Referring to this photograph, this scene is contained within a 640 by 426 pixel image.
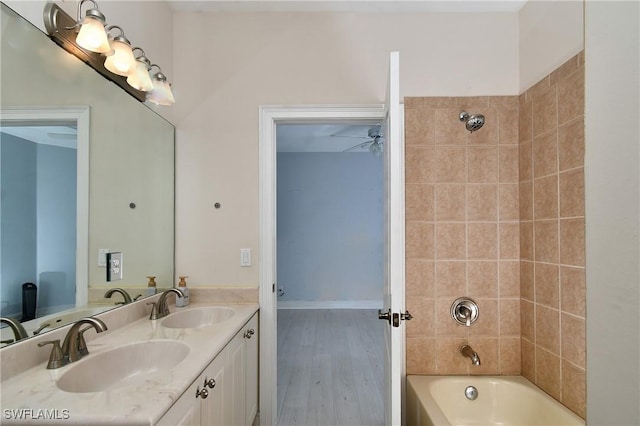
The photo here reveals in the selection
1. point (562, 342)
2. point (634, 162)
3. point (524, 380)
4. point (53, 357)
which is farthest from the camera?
point (524, 380)

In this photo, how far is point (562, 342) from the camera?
1.59 meters

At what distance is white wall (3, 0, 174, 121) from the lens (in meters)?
1.14

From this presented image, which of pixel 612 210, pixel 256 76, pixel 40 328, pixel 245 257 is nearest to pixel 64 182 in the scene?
pixel 40 328

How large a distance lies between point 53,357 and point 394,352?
1.29 m

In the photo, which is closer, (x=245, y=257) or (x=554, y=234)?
(x=554, y=234)

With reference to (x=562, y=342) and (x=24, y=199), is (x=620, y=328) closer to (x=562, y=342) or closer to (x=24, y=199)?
(x=24, y=199)

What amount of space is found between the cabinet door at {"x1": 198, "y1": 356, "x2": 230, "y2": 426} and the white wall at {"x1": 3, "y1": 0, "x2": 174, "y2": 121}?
142 cm

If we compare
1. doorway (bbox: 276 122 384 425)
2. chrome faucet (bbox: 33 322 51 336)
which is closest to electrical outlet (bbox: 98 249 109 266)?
chrome faucet (bbox: 33 322 51 336)

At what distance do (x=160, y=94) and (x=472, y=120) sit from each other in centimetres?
182

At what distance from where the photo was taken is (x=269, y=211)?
80.2 inches

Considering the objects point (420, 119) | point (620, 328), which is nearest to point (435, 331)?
point (420, 119)

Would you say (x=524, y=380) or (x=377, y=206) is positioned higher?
(x=377, y=206)

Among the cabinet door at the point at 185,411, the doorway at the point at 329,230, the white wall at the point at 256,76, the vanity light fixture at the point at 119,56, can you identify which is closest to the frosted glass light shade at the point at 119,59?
the vanity light fixture at the point at 119,56

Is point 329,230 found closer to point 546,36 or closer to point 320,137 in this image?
point 320,137
